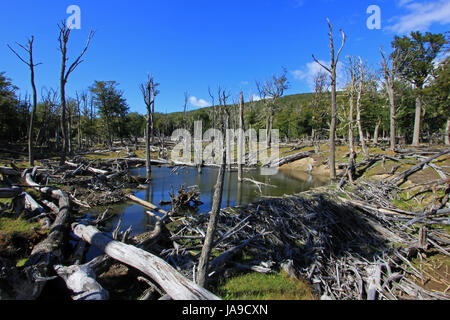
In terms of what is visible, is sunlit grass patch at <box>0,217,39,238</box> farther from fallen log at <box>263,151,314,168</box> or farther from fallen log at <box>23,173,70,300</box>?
fallen log at <box>263,151,314,168</box>

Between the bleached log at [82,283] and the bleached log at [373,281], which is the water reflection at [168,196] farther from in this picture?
the bleached log at [373,281]

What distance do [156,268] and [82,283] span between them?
1.50m

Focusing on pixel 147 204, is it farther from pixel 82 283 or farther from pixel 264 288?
pixel 264 288

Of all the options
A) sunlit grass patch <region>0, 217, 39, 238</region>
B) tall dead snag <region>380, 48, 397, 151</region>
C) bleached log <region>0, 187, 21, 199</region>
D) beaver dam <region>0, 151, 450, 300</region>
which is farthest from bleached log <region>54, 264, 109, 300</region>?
tall dead snag <region>380, 48, 397, 151</region>

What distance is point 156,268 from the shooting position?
484cm

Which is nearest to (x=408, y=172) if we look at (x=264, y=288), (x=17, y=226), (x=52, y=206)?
(x=264, y=288)

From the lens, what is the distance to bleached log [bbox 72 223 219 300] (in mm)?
4109

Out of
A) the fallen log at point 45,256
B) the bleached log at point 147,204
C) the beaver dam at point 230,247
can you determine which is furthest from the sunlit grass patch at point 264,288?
the bleached log at point 147,204

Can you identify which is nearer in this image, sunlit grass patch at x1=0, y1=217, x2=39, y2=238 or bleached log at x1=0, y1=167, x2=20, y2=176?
sunlit grass patch at x1=0, y1=217, x2=39, y2=238

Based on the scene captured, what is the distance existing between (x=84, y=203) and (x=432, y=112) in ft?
178

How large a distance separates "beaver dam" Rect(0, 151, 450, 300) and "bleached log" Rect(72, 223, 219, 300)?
22mm

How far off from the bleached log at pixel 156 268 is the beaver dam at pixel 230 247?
2 cm

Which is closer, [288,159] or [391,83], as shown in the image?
[391,83]

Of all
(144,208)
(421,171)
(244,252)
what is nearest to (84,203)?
(144,208)
